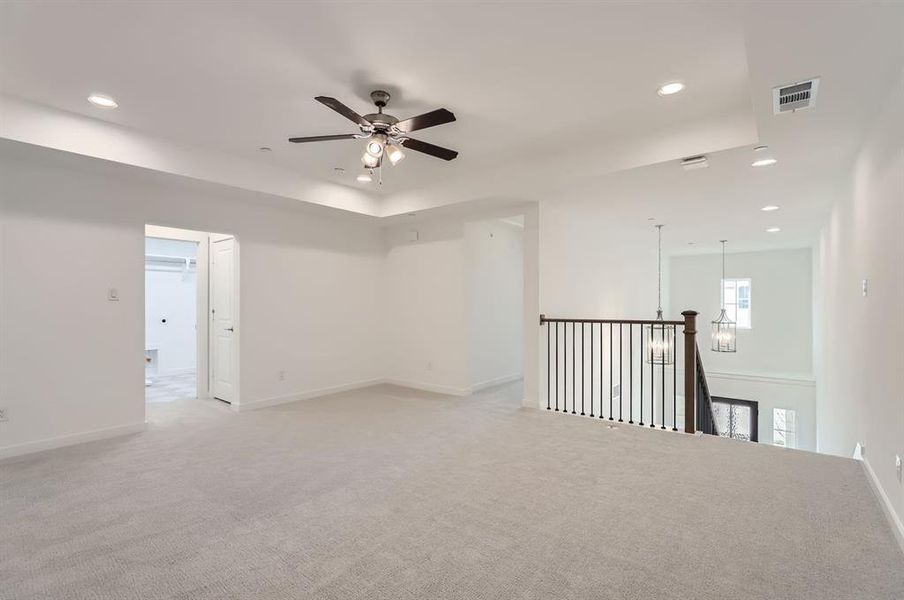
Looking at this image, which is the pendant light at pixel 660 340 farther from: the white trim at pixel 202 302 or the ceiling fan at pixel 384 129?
the white trim at pixel 202 302

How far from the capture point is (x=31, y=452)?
3734 mm

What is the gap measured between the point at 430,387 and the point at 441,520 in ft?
12.6

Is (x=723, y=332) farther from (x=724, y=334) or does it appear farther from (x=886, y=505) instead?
(x=886, y=505)

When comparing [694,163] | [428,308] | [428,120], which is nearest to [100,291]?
[428,120]

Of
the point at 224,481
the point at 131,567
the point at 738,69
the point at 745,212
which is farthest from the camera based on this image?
the point at 745,212

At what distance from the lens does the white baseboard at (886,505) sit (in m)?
2.29

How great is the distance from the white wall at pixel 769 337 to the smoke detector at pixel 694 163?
768cm

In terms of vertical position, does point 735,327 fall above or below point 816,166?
below

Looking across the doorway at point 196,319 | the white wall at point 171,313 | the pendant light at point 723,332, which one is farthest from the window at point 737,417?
the white wall at point 171,313

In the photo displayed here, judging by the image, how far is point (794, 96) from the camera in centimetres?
258

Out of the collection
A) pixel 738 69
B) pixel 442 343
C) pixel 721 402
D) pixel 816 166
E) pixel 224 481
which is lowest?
pixel 721 402

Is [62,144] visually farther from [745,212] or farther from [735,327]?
[735,327]

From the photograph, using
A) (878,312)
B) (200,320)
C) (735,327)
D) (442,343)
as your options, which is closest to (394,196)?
(442,343)

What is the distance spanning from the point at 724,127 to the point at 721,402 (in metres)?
8.96
